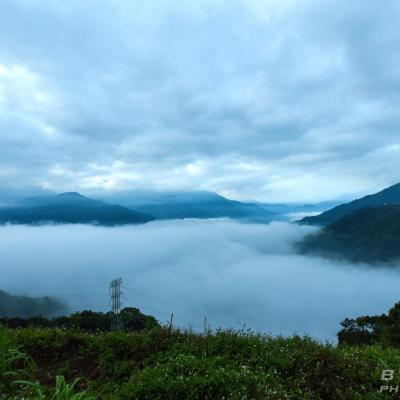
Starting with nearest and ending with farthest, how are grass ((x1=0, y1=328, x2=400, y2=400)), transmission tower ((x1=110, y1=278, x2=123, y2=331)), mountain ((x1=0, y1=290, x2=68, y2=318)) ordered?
grass ((x1=0, y1=328, x2=400, y2=400)) < transmission tower ((x1=110, y1=278, x2=123, y2=331)) < mountain ((x1=0, y1=290, x2=68, y2=318))

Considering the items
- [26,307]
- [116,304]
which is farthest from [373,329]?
[26,307]

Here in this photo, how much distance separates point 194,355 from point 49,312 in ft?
552

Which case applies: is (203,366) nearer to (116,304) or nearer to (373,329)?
(373,329)

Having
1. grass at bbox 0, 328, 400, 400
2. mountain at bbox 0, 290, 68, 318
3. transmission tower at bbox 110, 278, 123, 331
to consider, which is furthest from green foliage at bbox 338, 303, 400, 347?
mountain at bbox 0, 290, 68, 318

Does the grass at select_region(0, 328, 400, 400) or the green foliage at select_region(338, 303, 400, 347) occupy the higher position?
the grass at select_region(0, 328, 400, 400)

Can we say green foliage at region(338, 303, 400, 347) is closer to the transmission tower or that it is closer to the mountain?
the transmission tower

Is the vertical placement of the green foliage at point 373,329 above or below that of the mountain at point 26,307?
above

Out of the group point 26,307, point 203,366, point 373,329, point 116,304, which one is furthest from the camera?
point 26,307

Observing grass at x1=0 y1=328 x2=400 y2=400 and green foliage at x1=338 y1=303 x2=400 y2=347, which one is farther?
green foliage at x1=338 y1=303 x2=400 y2=347

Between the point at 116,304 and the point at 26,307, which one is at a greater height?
the point at 116,304

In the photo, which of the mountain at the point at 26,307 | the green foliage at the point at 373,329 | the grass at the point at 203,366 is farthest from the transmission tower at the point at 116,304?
the mountain at the point at 26,307

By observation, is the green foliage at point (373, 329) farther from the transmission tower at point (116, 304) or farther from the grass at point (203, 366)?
the transmission tower at point (116, 304)

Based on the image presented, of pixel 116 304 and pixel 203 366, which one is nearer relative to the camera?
pixel 203 366

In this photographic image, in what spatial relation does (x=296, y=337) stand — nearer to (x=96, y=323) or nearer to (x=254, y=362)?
(x=254, y=362)
